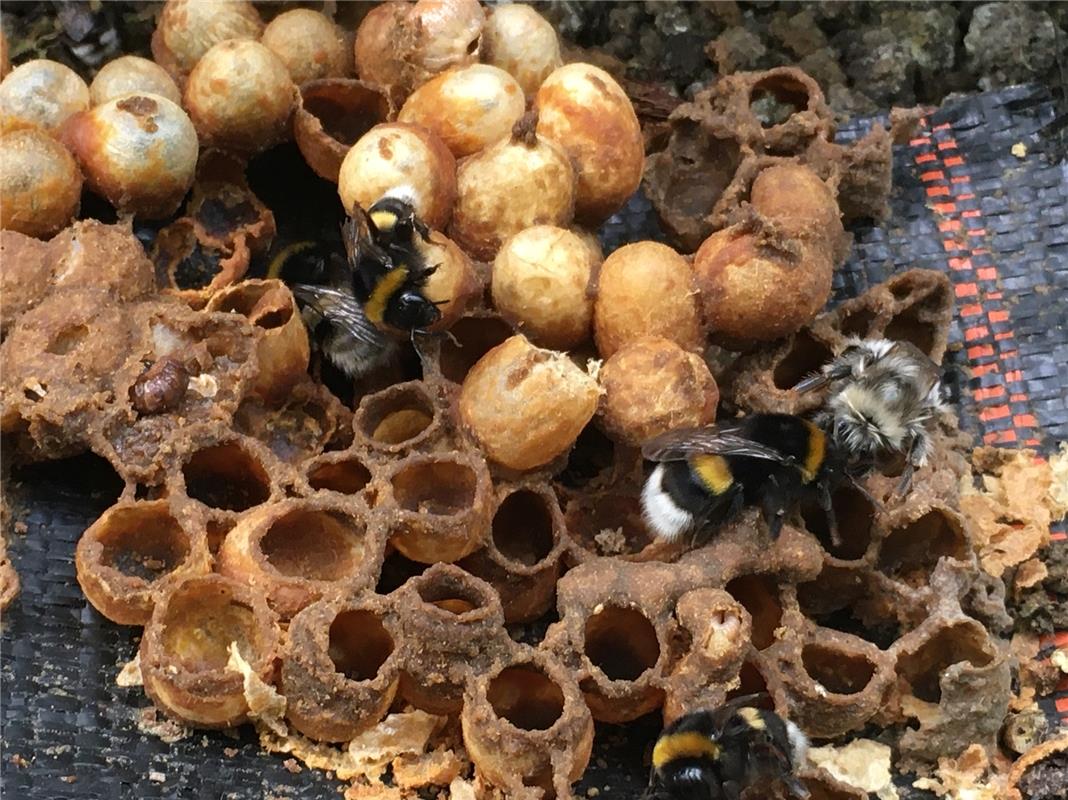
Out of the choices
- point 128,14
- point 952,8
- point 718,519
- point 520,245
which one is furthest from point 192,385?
point 952,8

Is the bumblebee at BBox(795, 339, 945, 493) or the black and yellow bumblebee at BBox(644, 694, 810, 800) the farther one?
the bumblebee at BBox(795, 339, 945, 493)

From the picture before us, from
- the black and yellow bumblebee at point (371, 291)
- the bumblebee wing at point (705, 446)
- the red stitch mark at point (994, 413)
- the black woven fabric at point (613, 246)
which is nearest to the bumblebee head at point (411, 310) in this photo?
the black and yellow bumblebee at point (371, 291)

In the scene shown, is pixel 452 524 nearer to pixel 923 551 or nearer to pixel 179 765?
pixel 179 765

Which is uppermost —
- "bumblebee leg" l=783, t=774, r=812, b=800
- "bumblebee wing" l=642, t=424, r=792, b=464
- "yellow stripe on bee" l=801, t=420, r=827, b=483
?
"bumblebee wing" l=642, t=424, r=792, b=464

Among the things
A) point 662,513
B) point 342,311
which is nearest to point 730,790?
point 662,513

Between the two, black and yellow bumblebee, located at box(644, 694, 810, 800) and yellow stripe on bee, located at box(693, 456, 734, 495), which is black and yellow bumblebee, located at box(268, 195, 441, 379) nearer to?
yellow stripe on bee, located at box(693, 456, 734, 495)

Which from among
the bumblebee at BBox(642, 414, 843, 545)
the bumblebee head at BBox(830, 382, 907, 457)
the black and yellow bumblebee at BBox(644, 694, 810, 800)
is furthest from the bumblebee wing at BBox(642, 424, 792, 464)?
the black and yellow bumblebee at BBox(644, 694, 810, 800)

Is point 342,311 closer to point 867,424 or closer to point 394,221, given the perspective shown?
point 394,221
